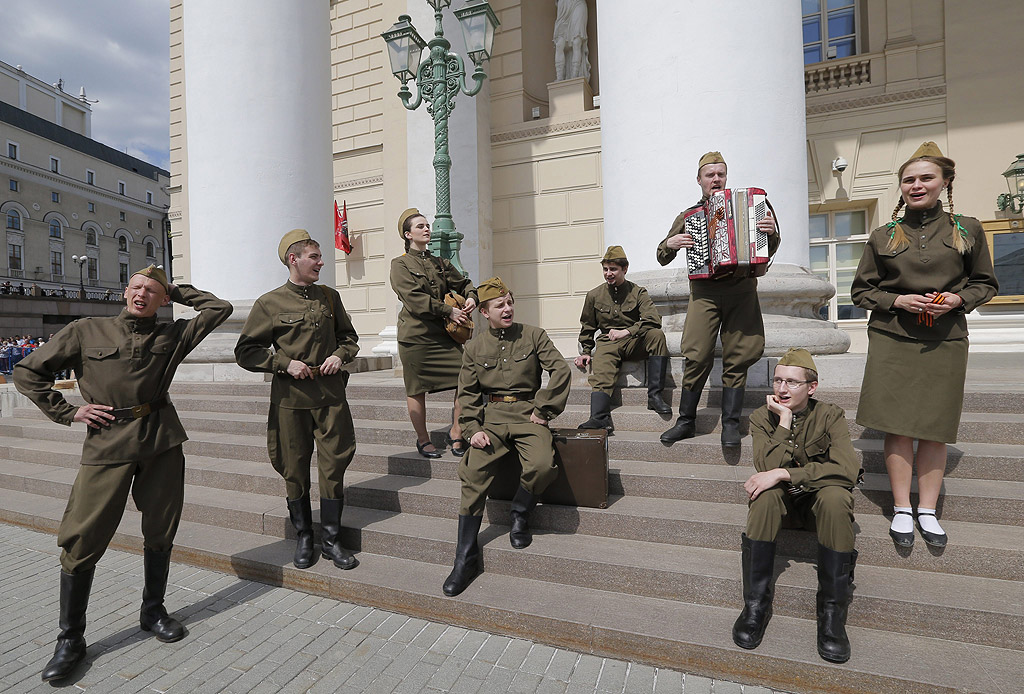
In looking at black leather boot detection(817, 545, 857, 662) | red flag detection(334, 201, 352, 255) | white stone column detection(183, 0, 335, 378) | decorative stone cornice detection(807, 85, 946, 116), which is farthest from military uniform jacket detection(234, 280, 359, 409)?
decorative stone cornice detection(807, 85, 946, 116)

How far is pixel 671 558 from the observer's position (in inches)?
132

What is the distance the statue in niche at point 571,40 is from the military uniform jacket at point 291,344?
977 cm

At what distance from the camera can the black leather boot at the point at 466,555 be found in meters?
→ 3.37

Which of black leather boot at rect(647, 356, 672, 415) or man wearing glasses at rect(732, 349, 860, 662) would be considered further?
black leather boot at rect(647, 356, 672, 415)

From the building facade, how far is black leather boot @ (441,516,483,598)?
6171 mm

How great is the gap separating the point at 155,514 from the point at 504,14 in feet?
39.4

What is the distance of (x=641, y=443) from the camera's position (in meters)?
4.49

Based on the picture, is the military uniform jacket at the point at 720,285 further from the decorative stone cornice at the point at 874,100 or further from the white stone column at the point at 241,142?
the decorative stone cornice at the point at 874,100

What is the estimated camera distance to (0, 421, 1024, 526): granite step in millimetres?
3359

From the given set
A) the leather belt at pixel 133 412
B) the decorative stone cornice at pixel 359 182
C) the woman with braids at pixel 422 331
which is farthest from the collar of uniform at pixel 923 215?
the decorative stone cornice at pixel 359 182

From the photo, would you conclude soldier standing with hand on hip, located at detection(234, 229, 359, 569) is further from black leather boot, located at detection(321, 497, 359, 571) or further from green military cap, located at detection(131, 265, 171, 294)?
green military cap, located at detection(131, 265, 171, 294)

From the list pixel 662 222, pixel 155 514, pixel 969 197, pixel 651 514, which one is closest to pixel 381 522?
pixel 155 514

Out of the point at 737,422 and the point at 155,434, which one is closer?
the point at 155,434

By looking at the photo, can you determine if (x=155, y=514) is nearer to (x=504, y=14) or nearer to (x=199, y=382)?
(x=199, y=382)
